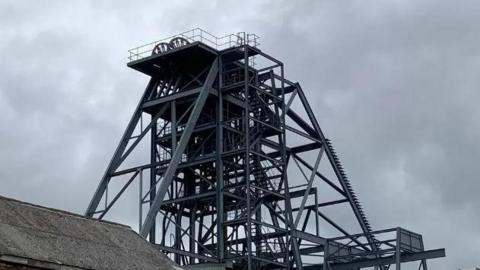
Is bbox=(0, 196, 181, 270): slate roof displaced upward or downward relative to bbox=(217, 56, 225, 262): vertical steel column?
downward

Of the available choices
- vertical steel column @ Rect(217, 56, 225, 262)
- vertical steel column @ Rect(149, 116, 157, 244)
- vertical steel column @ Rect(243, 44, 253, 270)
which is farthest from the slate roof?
vertical steel column @ Rect(149, 116, 157, 244)

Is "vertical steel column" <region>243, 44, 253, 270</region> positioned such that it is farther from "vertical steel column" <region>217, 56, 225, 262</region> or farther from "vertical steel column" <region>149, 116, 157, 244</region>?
"vertical steel column" <region>149, 116, 157, 244</region>

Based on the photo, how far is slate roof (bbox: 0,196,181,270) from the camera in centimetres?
1947

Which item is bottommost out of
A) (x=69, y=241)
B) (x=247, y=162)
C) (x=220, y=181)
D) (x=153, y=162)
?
(x=69, y=241)

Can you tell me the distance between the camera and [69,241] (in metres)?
20.8

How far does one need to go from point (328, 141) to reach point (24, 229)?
27914mm

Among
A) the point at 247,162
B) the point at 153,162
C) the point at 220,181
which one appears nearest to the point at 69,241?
the point at 220,181

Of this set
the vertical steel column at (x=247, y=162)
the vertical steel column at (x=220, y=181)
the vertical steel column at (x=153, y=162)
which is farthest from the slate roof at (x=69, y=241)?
the vertical steel column at (x=153, y=162)

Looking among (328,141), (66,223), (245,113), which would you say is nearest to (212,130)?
(245,113)

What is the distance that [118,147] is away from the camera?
40562 mm

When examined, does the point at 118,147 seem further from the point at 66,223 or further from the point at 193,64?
the point at 66,223

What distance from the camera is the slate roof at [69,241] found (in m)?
19.5

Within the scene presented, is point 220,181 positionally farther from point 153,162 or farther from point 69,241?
point 69,241

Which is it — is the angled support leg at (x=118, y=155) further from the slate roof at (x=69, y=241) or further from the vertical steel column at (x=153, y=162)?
the slate roof at (x=69, y=241)
